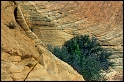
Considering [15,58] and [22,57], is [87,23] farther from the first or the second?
[15,58]

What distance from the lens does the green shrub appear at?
1388 centimetres

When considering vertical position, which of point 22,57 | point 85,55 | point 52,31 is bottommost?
point 85,55

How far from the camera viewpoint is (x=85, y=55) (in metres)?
15.1

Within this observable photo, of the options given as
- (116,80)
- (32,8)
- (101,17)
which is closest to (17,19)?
(32,8)

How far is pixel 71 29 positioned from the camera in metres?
15.6

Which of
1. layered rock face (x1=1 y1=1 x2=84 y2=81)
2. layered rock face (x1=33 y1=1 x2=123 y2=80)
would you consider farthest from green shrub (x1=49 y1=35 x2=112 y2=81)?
layered rock face (x1=1 y1=1 x2=84 y2=81)

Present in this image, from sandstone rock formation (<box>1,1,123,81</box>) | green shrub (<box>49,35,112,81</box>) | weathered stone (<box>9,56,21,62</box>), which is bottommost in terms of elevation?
green shrub (<box>49,35,112,81</box>)

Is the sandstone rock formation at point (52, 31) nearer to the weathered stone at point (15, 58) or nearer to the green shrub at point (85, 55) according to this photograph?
the weathered stone at point (15, 58)

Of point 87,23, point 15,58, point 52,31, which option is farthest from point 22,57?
point 87,23

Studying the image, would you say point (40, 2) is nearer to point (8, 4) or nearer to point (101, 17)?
point (101, 17)

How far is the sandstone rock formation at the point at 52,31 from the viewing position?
10219 mm

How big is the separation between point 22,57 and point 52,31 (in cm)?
508

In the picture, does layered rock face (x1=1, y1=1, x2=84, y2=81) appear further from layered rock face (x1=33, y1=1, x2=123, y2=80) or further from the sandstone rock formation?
layered rock face (x1=33, y1=1, x2=123, y2=80)

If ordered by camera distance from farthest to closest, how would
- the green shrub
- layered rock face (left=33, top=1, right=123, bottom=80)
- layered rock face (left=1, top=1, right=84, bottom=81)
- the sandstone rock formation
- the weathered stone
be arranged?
layered rock face (left=33, top=1, right=123, bottom=80), the green shrub, the sandstone rock formation, the weathered stone, layered rock face (left=1, top=1, right=84, bottom=81)
